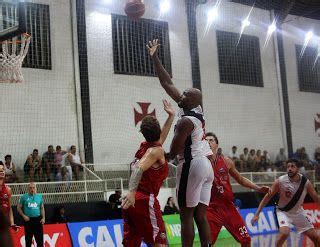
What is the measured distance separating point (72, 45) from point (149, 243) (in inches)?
550

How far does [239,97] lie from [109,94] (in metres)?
6.58

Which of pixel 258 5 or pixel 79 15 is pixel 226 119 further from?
pixel 79 15

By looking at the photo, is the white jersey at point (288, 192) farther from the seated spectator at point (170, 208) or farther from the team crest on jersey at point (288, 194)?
the seated spectator at point (170, 208)

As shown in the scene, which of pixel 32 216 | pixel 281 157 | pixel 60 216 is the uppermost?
pixel 281 157

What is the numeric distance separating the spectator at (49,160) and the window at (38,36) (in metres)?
2.94

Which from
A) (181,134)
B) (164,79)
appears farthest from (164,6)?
(181,134)

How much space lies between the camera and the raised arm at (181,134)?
597cm

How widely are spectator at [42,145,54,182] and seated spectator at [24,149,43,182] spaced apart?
0.21 metres

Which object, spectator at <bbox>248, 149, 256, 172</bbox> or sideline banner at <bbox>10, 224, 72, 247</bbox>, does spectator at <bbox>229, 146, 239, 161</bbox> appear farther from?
sideline banner at <bbox>10, 224, 72, 247</bbox>

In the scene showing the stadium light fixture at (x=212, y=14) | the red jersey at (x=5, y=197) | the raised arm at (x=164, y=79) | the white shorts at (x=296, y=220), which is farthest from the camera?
the stadium light fixture at (x=212, y=14)

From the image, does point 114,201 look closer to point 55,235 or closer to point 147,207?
point 55,235

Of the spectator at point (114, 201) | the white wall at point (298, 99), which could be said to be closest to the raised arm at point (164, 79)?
the spectator at point (114, 201)

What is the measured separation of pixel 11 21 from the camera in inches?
446

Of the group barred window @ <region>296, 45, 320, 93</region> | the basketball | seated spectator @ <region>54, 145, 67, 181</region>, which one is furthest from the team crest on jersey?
barred window @ <region>296, 45, 320, 93</region>
